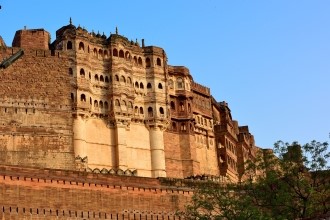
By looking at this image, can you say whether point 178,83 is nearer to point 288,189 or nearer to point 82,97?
point 82,97

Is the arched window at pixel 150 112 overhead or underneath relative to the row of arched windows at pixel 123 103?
underneath

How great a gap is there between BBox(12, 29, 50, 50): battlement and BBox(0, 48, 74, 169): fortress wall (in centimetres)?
243

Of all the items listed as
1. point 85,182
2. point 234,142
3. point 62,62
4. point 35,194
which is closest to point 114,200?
point 85,182

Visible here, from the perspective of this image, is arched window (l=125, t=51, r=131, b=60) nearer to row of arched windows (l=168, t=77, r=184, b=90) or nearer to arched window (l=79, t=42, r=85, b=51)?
arched window (l=79, t=42, r=85, b=51)

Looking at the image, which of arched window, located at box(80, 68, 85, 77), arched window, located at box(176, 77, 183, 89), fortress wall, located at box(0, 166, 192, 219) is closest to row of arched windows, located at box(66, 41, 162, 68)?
arched window, located at box(80, 68, 85, 77)

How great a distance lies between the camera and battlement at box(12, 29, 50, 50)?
1764 inches

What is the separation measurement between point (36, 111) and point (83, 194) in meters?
8.60

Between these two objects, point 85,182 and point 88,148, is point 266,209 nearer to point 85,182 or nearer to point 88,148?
point 85,182

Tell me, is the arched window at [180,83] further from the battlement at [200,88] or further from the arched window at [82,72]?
the arched window at [82,72]

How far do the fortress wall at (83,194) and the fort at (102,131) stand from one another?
0.17ft

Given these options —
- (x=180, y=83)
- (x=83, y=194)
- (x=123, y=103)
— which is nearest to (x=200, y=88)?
(x=180, y=83)

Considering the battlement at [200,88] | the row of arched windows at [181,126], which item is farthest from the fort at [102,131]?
the battlement at [200,88]

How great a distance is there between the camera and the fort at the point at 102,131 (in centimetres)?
3403

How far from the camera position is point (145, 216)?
35.4 m
